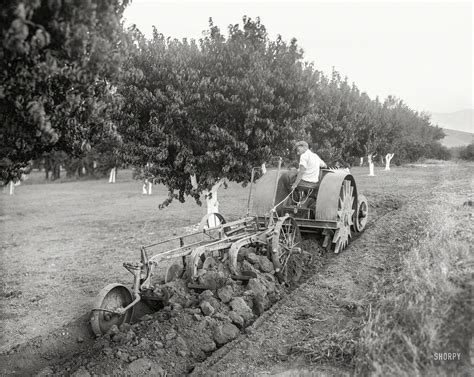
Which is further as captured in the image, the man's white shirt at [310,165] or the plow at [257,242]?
the man's white shirt at [310,165]

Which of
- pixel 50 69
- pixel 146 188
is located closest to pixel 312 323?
pixel 50 69

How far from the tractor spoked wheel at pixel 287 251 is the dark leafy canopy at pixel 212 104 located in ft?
8.37

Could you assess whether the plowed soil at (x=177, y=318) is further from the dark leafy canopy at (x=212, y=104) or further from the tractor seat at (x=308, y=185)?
the dark leafy canopy at (x=212, y=104)

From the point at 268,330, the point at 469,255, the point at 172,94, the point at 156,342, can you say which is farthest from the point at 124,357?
the point at 172,94

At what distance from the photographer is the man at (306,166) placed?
7855 millimetres

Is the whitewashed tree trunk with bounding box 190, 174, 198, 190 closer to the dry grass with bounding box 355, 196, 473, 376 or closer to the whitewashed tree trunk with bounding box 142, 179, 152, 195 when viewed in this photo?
the dry grass with bounding box 355, 196, 473, 376

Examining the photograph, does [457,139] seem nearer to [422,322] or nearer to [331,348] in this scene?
[422,322]

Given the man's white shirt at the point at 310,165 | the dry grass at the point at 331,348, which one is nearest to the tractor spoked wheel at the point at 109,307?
the dry grass at the point at 331,348

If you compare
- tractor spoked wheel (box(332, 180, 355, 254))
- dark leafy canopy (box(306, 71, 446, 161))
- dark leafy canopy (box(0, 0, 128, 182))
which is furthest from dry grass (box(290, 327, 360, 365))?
dark leafy canopy (box(306, 71, 446, 161))

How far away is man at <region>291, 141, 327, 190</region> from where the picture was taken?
25.8 ft

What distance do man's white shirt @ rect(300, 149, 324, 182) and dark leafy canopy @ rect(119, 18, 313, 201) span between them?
63.0 inches

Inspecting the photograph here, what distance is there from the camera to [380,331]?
4.09m

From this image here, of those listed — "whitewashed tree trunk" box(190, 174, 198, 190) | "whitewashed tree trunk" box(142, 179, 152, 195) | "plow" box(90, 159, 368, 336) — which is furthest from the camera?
"whitewashed tree trunk" box(142, 179, 152, 195)

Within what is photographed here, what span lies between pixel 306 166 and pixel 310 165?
0.08 metres
